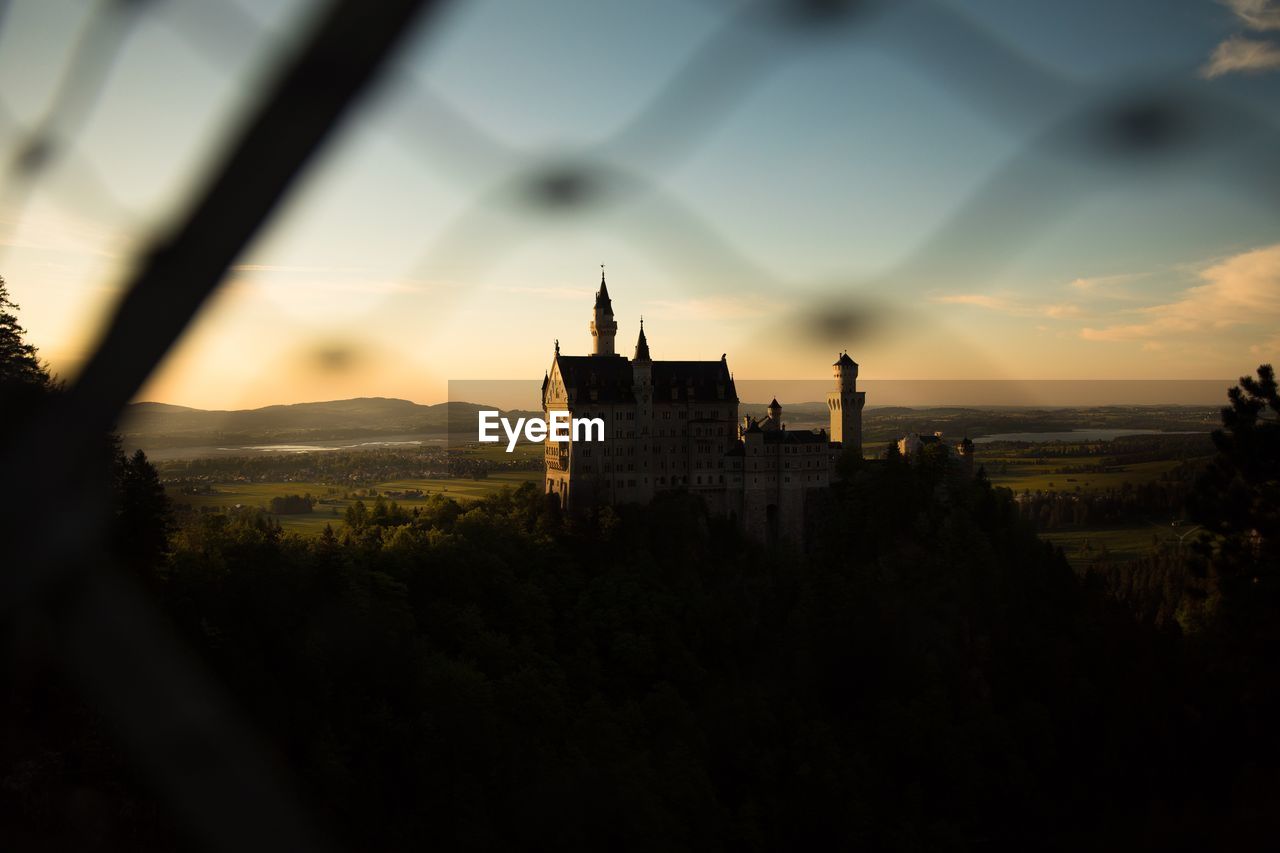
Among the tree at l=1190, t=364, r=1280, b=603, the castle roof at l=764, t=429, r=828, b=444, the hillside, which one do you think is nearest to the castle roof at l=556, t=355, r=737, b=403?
the castle roof at l=764, t=429, r=828, b=444

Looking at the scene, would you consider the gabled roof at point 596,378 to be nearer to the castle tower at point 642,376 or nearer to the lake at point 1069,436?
the castle tower at point 642,376

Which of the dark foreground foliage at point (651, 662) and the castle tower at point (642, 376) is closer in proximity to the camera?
the dark foreground foliage at point (651, 662)

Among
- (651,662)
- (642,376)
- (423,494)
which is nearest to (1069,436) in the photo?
(423,494)

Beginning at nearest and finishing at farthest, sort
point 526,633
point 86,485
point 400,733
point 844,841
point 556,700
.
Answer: point 86,485
point 400,733
point 844,841
point 556,700
point 526,633

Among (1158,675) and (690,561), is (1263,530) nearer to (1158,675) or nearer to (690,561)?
(1158,675)

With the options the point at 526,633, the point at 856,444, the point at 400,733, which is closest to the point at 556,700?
the point at 526,633

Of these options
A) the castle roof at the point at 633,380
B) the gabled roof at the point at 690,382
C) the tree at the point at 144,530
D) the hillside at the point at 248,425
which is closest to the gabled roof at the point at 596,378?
the castle roof at the point at 633,380

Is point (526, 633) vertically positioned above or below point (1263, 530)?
below

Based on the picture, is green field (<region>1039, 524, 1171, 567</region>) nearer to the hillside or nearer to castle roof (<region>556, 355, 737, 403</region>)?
castle roof (<region>556, 355, 737, 403</region>)

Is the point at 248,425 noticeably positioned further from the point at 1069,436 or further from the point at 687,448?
the point at 687,448
